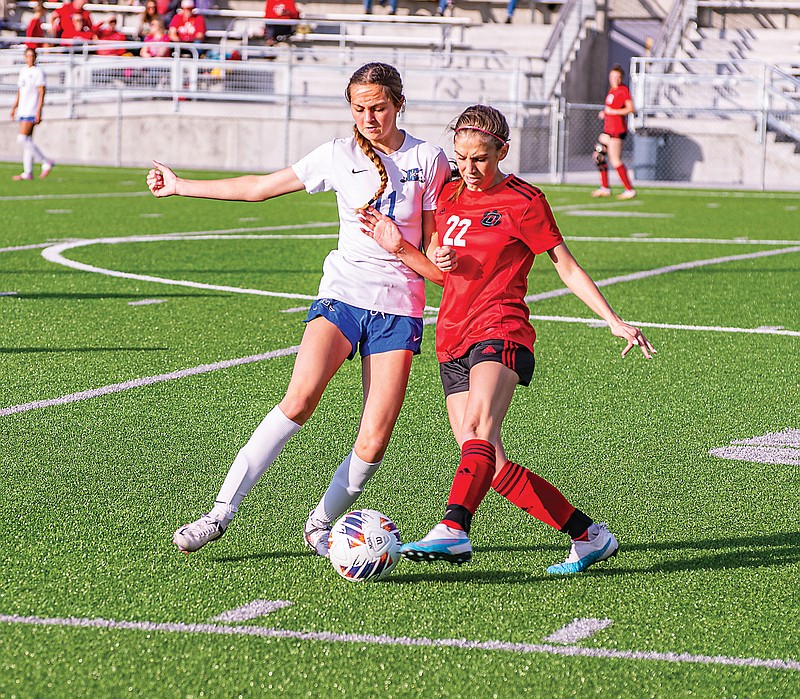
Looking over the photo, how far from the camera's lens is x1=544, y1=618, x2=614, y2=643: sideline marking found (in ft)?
12.8

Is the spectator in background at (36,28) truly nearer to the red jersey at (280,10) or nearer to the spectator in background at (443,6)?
the red jersey at (280,10)

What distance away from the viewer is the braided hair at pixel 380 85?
4578 mm

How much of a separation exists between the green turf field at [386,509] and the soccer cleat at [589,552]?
0.17ft

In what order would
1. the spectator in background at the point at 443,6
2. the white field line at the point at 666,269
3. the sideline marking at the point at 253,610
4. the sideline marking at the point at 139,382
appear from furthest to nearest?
the spectator in background at the point at 443,6 → the white field line at the point at 666,269 → the sideline marking at the point at 139,382 → the sideline marking at the point at 253,610

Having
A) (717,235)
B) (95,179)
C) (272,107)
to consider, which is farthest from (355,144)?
(272,107)

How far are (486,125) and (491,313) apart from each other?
0.60 meters

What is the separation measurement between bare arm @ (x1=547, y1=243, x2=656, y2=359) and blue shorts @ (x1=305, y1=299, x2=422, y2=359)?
531mm

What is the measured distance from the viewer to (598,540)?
14.8 ft

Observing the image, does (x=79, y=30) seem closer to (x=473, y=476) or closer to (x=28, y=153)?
(x=28, y=153)

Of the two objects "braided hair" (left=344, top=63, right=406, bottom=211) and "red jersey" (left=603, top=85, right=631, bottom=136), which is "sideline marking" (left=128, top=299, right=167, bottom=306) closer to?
"braided hair" (left=344, top=63, right=406, bottom=211)

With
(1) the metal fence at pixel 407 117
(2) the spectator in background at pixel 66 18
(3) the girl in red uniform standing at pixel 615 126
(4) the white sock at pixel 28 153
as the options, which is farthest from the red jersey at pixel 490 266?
(2) the spectator in background at pixel 66 18

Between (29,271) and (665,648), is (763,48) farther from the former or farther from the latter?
(665,648)

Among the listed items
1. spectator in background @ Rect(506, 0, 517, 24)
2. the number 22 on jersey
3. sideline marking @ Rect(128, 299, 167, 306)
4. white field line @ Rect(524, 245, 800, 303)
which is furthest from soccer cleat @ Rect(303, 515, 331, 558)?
spectator in background @ Rect(506, 0, 517, 24)

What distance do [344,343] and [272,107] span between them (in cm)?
2649
